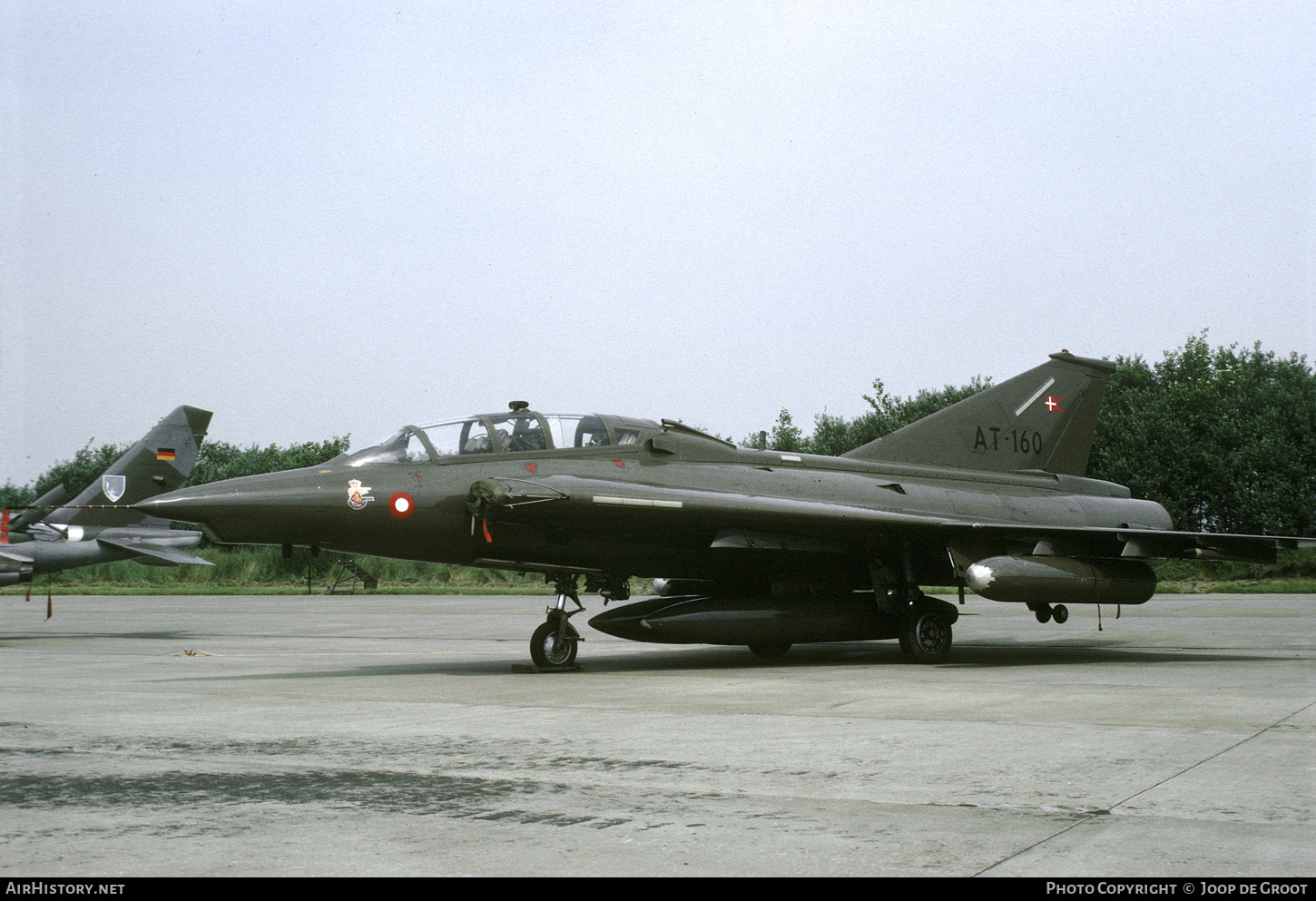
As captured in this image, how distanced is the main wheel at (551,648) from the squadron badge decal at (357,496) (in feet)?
7.89

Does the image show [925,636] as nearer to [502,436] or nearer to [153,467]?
[502,436]

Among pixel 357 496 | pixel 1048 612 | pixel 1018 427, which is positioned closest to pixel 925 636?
pixel 1048 612

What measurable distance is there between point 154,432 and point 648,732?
57.5 ft

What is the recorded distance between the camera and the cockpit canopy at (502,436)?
12.2 m

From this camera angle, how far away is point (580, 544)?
1280 cm

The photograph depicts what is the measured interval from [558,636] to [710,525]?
2.14 meters

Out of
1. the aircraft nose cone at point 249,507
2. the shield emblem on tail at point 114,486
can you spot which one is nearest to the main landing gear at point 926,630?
the aircraft nose cone at point 249,507

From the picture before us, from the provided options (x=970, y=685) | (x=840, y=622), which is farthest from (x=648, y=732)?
(x=840, y=622)

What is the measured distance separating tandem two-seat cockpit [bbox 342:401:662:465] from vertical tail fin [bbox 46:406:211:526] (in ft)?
37.1

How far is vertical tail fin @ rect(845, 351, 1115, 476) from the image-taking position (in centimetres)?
A: 1619

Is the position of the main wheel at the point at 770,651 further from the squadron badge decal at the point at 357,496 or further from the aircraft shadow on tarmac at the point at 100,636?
the aircraft shadow on tarmac at the point at 100,636

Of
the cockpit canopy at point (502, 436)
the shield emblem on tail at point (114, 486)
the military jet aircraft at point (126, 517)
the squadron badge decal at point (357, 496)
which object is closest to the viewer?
the squadron badge decal at point (357, 496)

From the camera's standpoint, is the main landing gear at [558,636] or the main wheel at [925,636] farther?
the main wheel at [925,636]

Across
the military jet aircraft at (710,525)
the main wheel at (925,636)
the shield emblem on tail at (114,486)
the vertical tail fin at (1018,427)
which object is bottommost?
the main wheel at (925,636)
